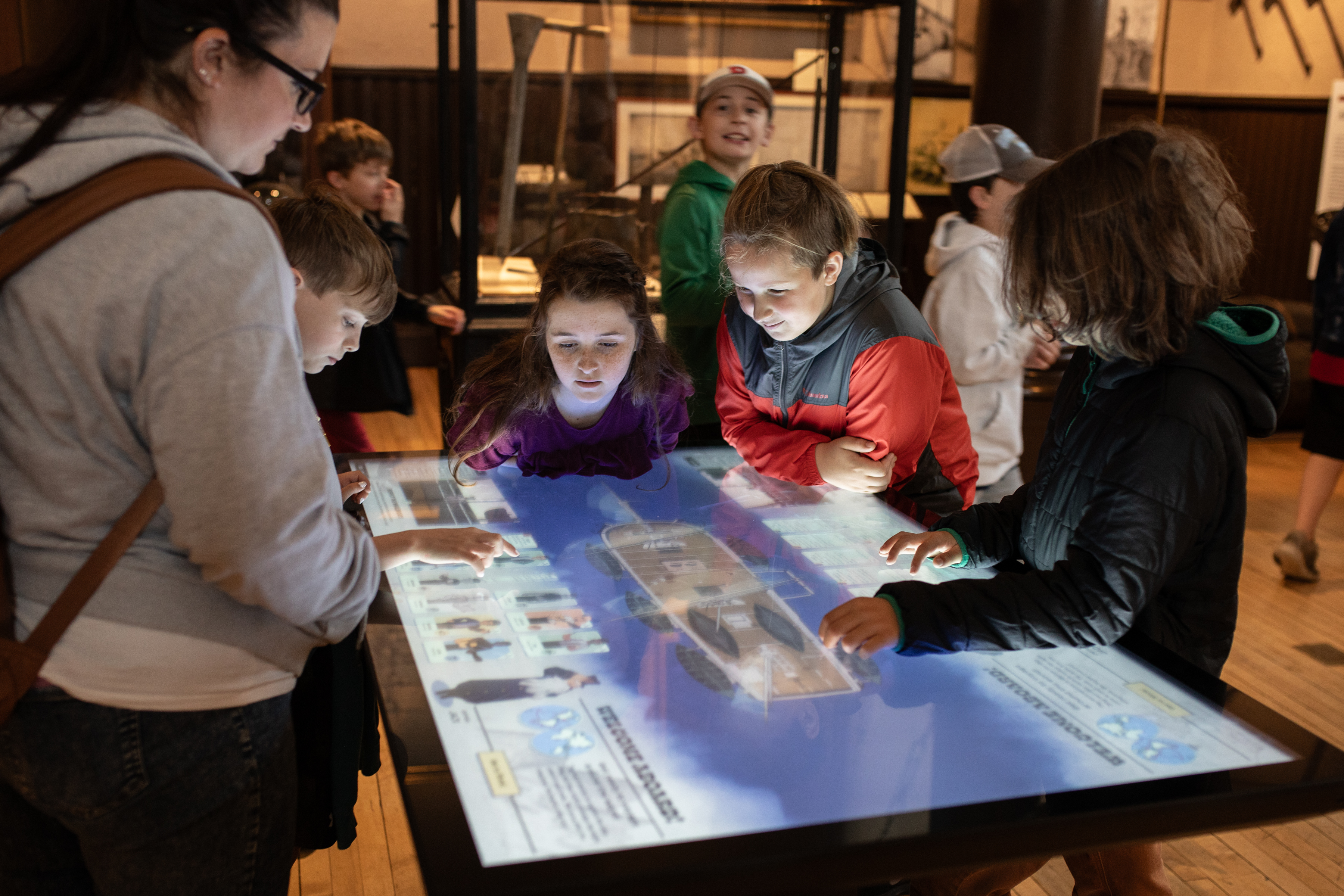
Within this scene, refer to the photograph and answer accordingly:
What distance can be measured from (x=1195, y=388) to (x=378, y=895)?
1.74 metres

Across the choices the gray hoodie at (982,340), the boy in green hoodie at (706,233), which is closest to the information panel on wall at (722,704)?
the boy in green hoodie at (706,233)

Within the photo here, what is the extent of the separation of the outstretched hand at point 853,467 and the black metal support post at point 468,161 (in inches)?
73.4

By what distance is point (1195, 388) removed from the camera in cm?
127

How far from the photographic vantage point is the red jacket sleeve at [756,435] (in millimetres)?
2029

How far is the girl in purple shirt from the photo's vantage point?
2031 millimetres

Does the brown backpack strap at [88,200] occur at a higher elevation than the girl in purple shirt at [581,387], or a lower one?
higher

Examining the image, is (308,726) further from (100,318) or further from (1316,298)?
(1316,298)

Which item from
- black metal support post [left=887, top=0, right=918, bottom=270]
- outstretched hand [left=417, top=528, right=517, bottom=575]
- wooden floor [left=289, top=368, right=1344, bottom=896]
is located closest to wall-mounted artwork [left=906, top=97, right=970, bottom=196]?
wooden floor [left=289, top=368, right=1344, bottom=896]

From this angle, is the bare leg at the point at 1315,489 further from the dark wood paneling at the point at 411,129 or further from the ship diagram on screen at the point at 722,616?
the dark wood paneling at the point at 411,129

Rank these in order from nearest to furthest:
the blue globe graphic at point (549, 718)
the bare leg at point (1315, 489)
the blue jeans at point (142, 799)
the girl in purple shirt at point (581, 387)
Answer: the blue jeans at point (142, 799), the blue globe graphic at point (549, 718), the girl in purple shirt at point (581, 387), the bare leg at point (1315, 489)

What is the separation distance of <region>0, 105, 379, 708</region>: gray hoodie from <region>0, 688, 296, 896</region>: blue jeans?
0.04 m

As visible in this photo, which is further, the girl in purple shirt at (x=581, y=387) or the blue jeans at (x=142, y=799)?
the girl in purple shirt at (x=581, y=387)

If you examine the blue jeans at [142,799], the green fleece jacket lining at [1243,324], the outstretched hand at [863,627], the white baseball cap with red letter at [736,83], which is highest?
the white baseball cap with red letter at [736,83]

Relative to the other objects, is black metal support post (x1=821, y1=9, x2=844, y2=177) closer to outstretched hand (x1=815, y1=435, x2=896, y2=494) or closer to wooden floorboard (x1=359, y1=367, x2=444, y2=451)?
outstretched hand (x1=815, y1=435, x2=896, y2=494)
